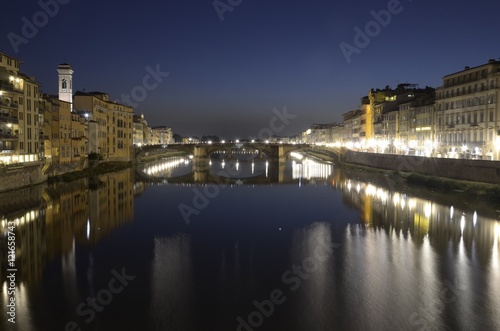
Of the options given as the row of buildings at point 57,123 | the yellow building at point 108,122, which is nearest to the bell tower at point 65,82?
the row of buildings at point 57,123

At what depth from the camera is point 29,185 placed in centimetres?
3362

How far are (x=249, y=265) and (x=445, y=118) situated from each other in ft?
125

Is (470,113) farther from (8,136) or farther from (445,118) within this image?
(8,136)

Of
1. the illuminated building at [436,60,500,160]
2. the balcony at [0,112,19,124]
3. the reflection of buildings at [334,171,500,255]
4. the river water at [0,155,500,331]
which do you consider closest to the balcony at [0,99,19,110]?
the balcony at [0,112,19,124]

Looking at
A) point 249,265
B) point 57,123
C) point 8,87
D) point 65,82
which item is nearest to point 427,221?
point 249,265

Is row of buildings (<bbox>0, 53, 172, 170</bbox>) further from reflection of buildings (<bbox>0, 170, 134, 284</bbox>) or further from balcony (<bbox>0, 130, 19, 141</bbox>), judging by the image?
reflection of buildings (<bbox>0, 170, 134, 284</bbox>)

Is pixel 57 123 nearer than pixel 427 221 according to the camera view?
No

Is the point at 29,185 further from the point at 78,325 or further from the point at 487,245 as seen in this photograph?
the point at 487,245

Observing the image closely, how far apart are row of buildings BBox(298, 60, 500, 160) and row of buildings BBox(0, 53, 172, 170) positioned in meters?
37.6

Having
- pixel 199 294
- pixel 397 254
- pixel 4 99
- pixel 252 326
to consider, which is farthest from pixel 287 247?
pixel 4 99

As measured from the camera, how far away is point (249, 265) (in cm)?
1584

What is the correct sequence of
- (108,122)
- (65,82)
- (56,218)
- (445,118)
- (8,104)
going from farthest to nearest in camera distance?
(108,122), (65,82), (445,118), (8,104), (56,218)

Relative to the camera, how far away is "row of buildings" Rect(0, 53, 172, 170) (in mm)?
32781

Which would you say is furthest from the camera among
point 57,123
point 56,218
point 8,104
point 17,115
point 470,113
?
point 57,123
